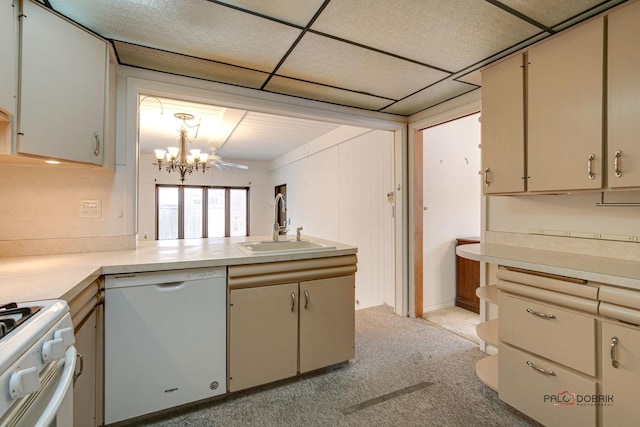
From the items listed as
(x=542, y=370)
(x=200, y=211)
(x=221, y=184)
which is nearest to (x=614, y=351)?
(x=542, y=370)

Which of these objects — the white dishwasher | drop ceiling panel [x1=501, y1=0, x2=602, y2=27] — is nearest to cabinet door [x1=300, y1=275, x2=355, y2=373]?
the white dishwasher

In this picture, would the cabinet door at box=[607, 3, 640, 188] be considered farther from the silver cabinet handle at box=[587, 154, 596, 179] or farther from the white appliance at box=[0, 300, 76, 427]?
the white appliance at box=[0, 300, 76, 427]

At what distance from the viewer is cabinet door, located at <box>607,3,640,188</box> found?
4.63 ft

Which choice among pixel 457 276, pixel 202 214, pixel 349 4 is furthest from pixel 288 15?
pixel 202 214

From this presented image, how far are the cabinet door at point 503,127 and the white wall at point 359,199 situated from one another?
1389 millimetres

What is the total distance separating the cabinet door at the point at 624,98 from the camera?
141cm

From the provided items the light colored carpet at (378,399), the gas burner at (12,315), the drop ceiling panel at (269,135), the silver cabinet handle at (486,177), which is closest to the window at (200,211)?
the drop ceiling panel at (269,135)

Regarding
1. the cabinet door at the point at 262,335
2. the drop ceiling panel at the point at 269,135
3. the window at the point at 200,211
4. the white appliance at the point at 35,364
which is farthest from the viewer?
the window at the point at 200,211

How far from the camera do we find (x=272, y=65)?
2107mm

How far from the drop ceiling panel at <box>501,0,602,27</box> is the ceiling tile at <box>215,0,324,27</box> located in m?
0.97

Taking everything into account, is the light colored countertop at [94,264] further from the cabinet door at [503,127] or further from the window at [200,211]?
the window at [200,211]

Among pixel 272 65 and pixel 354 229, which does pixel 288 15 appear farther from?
pixel 354 229

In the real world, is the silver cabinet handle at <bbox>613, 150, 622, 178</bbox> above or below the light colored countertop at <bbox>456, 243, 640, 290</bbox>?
above

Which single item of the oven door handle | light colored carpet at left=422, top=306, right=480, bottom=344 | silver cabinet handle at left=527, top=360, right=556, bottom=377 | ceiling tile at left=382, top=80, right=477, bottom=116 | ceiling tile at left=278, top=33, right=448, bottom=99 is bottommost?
light colored carpet at left=422, top=306, right=480, bottom=344
